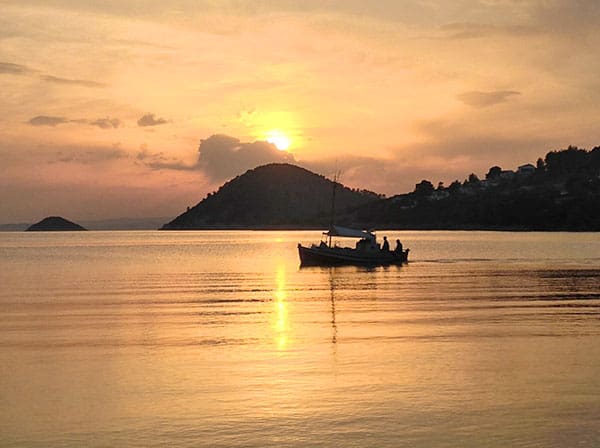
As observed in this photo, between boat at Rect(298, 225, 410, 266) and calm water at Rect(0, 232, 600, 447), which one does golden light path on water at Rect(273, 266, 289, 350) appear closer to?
calm water at Rect(0, 232, 600, 447)

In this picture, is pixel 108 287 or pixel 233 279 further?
pixel 233 279

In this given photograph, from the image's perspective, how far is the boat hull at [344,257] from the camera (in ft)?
256

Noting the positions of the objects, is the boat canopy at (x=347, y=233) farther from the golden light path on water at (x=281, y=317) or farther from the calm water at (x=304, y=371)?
the calm water at (x=304, y=371)

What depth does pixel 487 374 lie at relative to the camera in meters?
21.7

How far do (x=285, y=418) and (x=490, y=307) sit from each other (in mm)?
23188

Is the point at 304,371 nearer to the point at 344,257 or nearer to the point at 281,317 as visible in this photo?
the point at 281,317

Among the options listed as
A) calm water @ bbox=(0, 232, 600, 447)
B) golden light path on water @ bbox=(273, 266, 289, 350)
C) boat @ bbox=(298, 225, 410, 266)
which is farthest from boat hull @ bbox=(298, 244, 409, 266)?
calm water @ bbox=(0, 232, 600, 447)

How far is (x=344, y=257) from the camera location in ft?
256

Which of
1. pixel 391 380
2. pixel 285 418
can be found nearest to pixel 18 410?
pixel 285 418

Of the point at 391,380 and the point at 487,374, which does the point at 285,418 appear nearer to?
the point at 391,380

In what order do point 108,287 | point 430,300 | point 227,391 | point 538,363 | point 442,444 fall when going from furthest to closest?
point 108,287 < point 430,300 < point 538,363 < point 227,391 < point 442,444

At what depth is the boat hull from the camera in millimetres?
77938

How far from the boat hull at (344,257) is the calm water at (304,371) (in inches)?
1268

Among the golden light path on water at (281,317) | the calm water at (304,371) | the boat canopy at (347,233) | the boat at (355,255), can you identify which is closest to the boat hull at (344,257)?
the boat at (355,255)
